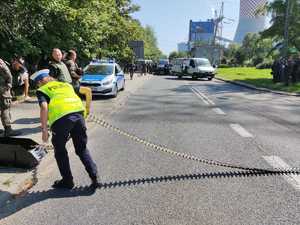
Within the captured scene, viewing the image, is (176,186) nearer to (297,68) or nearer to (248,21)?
(297,68)

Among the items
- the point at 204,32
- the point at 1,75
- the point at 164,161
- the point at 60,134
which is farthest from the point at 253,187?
the point at 204,32

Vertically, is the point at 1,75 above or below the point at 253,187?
above

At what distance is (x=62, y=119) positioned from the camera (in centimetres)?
592

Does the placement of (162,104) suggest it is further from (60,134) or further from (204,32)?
(204,32)

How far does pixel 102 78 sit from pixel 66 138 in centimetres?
1446

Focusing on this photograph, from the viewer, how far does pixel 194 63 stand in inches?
1693

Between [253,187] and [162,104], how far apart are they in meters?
12.2

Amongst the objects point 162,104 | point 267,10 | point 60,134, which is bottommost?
point 162,104

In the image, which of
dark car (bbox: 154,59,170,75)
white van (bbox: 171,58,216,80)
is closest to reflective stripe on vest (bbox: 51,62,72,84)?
white van (bbox: 171,58,216,80)

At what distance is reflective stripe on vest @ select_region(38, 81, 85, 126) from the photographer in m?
5.91

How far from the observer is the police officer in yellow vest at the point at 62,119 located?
19.4 feet

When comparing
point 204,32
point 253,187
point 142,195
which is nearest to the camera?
point 142,195

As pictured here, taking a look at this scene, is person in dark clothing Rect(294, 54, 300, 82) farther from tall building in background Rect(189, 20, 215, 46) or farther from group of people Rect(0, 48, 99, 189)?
tall building in background Rect(189, 20, 215, 46)

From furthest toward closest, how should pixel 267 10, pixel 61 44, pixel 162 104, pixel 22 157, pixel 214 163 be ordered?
pixel 267 10 → pixel 61 44 → pixel 162 104 → pixel 214 163 → pixel 22 157
